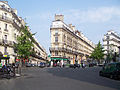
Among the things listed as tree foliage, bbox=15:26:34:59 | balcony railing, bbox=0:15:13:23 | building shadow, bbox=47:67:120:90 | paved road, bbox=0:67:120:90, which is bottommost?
building shadow, bbox=47:67:120:90

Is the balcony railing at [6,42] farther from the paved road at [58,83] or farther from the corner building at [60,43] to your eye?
the paved road at [58,83]

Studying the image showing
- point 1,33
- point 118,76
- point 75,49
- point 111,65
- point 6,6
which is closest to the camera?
point 118,76

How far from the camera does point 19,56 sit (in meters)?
51.3

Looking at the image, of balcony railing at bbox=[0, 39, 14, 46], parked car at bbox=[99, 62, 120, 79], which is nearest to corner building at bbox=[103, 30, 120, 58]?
balcony railing at bbox=[0, 39, 14, 46]

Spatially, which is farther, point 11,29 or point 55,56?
point 55,56

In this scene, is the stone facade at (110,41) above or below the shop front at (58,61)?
above

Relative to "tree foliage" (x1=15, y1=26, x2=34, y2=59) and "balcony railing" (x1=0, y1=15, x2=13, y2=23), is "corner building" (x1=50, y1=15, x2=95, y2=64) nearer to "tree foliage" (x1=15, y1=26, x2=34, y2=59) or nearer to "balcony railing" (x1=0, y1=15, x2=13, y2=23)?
"tree foliage" (x1=15, y1=26, x2=34, y2=59)

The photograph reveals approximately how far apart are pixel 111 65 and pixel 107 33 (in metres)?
104

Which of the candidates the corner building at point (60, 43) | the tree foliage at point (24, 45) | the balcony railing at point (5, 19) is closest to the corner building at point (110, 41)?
the corner building at point (60, 43)

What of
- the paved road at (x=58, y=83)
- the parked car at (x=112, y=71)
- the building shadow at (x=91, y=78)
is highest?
the parked car at (x=112, y=71)

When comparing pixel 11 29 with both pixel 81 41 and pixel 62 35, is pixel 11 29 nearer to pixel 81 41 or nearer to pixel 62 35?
pixel 62 35

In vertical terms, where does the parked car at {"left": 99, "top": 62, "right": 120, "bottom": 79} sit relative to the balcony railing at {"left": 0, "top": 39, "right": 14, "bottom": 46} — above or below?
below

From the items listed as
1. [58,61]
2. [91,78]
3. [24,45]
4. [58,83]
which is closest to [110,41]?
[58,61]

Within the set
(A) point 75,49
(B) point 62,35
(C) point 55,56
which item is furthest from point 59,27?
(A) point 75,49
